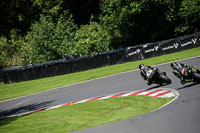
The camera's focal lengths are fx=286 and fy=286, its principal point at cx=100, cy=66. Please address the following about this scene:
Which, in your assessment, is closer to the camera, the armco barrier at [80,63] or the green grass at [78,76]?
the green grass at [78,76]

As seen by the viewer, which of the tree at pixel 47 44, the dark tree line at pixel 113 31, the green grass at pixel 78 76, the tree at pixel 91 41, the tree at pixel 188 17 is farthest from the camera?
the tree at pixel 47 44

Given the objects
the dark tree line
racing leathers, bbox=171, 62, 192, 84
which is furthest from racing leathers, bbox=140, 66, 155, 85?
the dark tree line

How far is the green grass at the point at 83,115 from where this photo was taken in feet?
31.6

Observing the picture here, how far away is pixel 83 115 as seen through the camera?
1094cm

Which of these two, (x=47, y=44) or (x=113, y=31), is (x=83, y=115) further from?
(x=47, y=44)

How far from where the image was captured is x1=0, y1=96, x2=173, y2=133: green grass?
31.6ft

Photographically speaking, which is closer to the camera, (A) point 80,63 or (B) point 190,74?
(B) point 190,74

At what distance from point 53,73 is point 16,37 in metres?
23.3

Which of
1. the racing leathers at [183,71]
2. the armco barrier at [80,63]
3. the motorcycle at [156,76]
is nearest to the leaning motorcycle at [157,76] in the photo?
the motorcycle at [156,76]

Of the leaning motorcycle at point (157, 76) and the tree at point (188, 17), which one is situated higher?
the tree at point (188, 17)

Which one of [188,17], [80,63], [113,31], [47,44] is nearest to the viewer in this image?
[80,63]

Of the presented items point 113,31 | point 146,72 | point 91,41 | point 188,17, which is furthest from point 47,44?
point 146,72

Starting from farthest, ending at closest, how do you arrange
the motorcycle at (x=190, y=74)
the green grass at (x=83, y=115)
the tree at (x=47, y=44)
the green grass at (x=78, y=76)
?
the tree at (x=47, y=44)
the green grass at (x=78, y=76)
the motorcycle at (x=190, y=74)
the green grass at (x=83, y=115)

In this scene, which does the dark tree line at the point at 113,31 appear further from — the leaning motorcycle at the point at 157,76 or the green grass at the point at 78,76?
the leaning motorcycle at the point at 157,76
